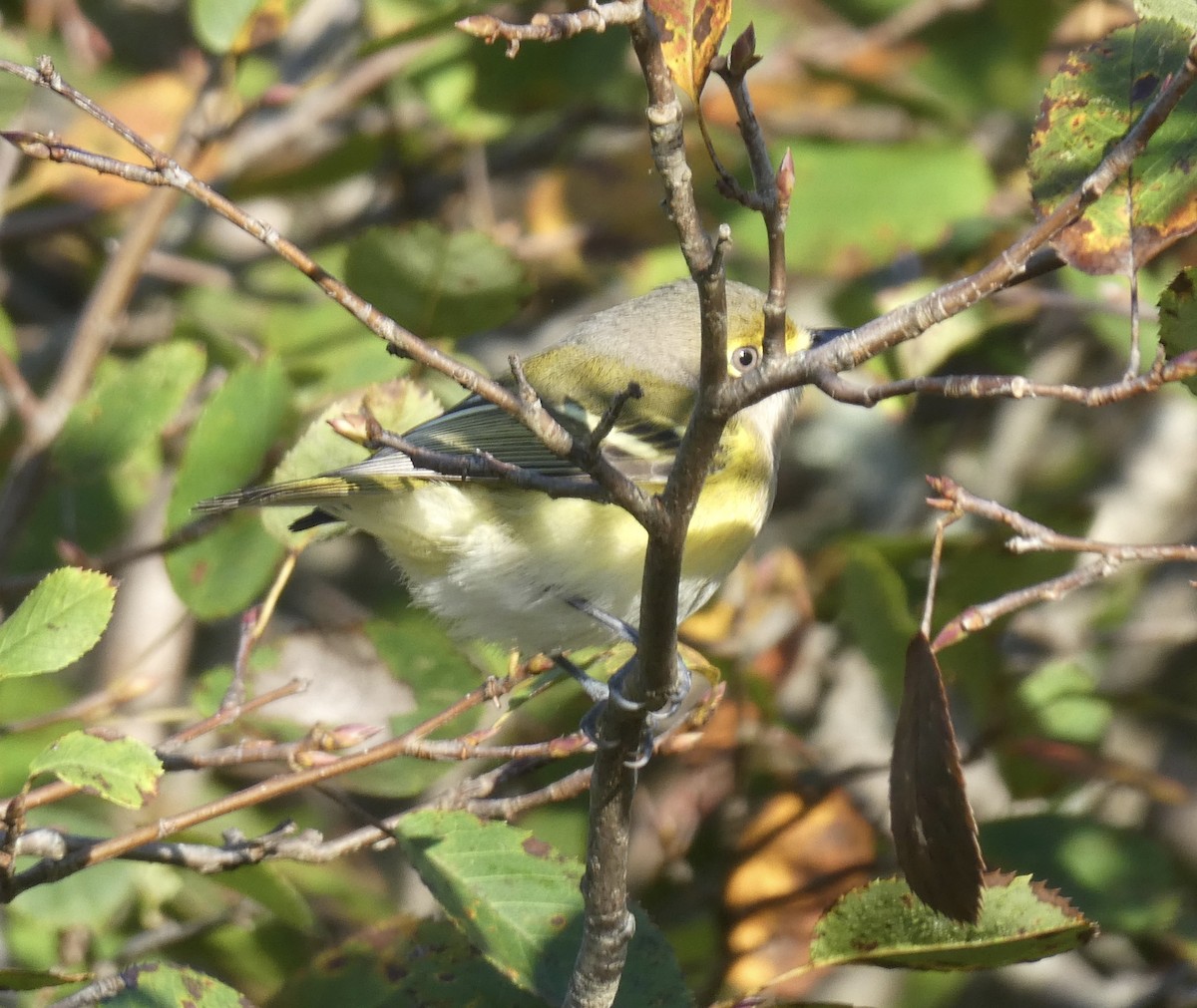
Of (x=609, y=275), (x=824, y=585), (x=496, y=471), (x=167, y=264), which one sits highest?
(x=609, y=275)

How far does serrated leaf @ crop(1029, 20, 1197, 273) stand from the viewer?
4.91ft

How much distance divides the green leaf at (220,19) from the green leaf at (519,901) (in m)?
1.60

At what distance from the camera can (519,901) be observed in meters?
1.84

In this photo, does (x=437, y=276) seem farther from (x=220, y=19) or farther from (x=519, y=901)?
(x=519, y=901)

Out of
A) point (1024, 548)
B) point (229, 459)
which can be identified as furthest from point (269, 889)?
point (1024, 548)

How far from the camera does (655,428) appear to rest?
2609 mm

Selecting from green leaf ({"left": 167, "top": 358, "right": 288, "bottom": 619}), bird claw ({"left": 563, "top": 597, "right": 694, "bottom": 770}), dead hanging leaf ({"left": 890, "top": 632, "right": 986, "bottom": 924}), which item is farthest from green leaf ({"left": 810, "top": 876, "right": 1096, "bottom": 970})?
green leaf ({"left": 167, "top": 358, "right": 288, "bottom": 619})

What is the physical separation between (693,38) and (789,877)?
197 cm

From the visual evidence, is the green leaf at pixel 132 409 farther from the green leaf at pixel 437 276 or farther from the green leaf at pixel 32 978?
the green leaf at pixel 32 978

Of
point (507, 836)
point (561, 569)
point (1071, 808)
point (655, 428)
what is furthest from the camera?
point (1071, 808)

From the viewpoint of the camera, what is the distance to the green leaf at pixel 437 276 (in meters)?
2.46

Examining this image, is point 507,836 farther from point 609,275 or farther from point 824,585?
point 609,275

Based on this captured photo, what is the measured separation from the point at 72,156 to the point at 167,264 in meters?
2.26

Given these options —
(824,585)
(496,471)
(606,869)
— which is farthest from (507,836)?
(824,585)
